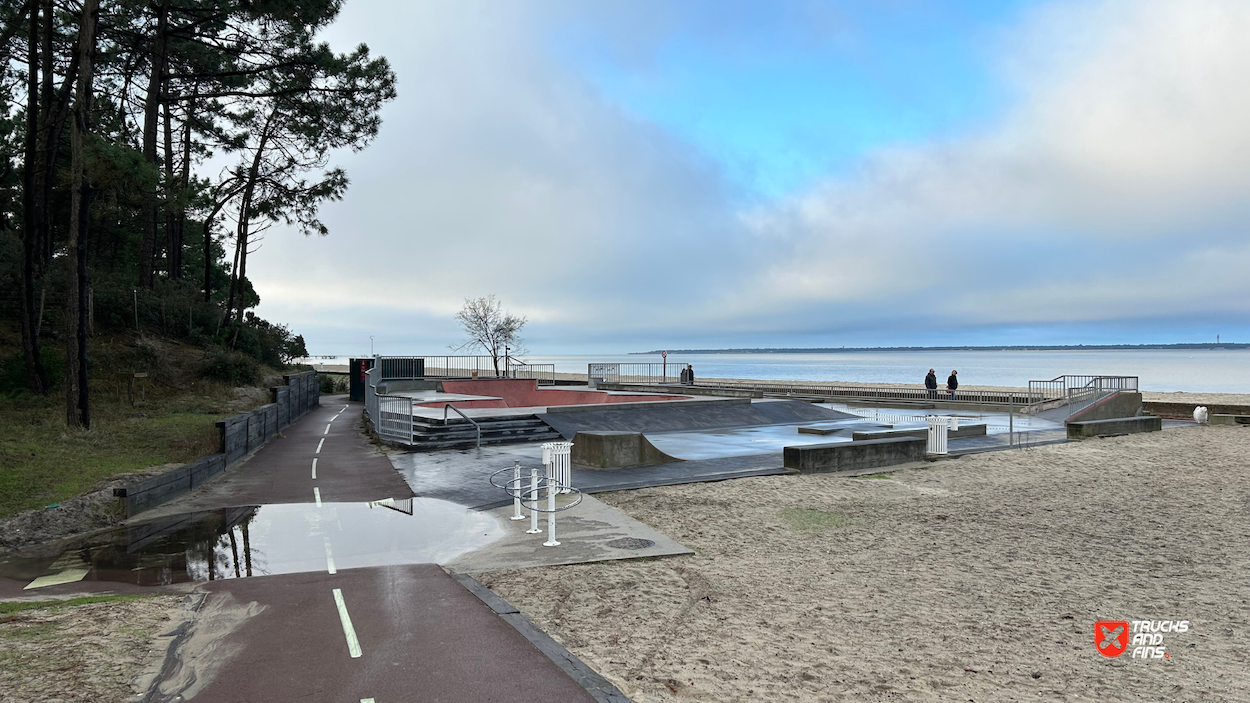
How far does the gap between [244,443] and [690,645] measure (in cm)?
1590

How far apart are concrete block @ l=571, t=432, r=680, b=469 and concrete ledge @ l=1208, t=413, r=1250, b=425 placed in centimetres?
2383

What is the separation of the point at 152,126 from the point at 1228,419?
4127cm

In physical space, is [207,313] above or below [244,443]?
above

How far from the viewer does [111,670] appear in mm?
5461

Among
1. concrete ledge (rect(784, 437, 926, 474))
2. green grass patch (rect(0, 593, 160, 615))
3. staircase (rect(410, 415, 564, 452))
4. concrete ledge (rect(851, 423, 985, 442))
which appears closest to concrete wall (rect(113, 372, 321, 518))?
staircase (rect(410, 415, 564, 452))

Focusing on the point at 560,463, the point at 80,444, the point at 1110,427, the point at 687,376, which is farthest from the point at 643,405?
the point at 687,376

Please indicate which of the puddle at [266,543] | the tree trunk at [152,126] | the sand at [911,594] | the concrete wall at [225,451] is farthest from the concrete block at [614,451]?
the tree trunk at [152,126]

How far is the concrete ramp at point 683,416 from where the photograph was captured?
2172 centimetres

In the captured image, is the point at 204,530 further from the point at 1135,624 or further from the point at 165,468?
the point at 1135,624

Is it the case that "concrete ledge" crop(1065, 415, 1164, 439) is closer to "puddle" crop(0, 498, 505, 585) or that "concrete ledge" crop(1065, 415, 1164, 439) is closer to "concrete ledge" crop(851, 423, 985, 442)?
"concrete ledge" crop(851, 423, 985, 442)

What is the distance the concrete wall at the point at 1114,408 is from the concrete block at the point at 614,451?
1765cm

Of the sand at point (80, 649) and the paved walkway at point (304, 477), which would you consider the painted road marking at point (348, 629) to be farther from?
the paved walkway at point (304, 477)

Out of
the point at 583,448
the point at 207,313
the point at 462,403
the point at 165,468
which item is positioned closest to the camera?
the point at 165,468

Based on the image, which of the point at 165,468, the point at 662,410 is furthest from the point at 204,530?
the point at 662,410
